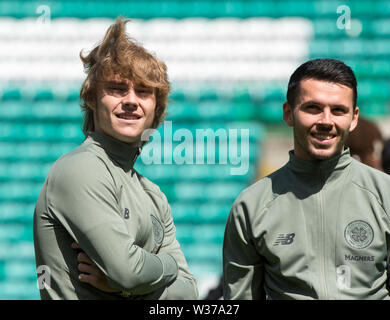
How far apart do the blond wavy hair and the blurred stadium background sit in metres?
4.43

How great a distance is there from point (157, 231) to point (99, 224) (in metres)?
0.32

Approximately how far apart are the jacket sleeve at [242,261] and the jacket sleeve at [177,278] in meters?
0.15

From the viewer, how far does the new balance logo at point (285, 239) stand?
230 centimetres

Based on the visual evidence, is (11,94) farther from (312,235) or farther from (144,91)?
(312,235)

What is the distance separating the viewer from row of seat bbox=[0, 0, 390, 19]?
7227 millimetres

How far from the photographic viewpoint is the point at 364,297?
222cm

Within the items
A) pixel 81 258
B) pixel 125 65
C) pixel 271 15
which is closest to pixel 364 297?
pixel 81 258

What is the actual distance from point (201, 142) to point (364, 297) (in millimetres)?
4814

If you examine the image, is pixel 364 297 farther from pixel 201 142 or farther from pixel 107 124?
pixel 201 142

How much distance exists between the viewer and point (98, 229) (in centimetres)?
214
